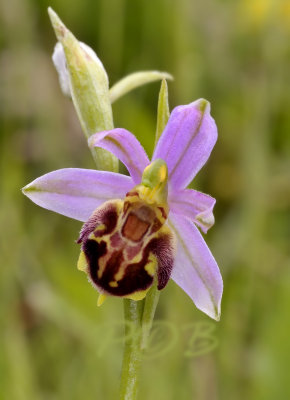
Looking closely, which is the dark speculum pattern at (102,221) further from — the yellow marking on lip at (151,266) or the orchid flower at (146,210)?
the yellow marking on lip at (151,266)

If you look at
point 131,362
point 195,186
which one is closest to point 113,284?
point 131,362

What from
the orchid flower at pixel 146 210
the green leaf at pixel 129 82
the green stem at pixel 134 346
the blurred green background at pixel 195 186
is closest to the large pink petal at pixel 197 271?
the orchid flower at pixel 146 210

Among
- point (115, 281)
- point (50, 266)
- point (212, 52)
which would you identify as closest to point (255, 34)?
point (212, 52)

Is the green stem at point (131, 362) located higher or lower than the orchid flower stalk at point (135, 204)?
lower

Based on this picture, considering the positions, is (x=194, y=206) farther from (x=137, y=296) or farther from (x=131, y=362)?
(x=131, y=362)

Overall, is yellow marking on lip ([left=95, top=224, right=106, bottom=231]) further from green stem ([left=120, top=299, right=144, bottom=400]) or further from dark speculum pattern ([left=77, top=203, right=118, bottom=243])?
green stem ([left=120, top=299, right=144, bottom=400])

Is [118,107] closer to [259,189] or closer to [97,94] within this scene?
[259,189]

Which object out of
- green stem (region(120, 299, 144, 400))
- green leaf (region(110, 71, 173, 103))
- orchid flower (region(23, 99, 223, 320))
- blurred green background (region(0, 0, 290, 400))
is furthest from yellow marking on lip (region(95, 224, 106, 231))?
blurred green background (region(0, 0, 290, 400))
